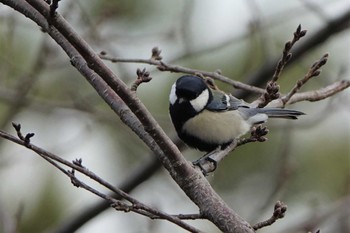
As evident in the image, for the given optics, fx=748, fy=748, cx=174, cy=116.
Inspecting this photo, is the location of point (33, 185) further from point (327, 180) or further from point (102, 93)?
point (102, 93)

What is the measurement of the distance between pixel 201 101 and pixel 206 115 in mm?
64

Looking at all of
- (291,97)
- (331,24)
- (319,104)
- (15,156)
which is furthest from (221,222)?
(319,104)

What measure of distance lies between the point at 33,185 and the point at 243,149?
4.86 ft

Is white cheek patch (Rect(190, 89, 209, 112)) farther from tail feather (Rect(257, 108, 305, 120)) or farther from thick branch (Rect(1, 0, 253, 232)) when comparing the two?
thick branch (Rect(1, 0, 253, 232))

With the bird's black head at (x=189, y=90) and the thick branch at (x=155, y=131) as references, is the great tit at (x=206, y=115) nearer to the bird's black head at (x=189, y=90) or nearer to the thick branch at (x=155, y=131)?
the bird's black head at (x=189, y=90)

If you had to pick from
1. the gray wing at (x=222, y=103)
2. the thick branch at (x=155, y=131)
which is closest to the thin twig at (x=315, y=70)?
the gray wing at (x=222, y=103)

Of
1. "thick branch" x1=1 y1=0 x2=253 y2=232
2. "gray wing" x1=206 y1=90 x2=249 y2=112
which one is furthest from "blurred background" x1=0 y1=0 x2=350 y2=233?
"thick branch" x1=1 y1=0 x2=253 y2=232

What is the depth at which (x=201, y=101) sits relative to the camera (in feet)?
9.38

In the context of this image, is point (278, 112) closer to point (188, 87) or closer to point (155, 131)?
point (188, 87)

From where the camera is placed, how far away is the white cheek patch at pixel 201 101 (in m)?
2.81

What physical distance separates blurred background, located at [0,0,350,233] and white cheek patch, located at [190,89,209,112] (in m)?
0.73

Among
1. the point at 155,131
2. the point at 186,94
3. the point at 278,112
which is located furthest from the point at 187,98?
the point at 155,131

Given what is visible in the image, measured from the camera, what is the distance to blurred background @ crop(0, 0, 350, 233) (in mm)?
3781

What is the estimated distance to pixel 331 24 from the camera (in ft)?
11.1
